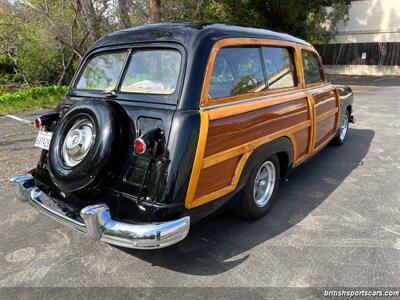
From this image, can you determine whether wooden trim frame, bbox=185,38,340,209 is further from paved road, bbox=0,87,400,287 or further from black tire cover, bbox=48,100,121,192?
black tire cover, bbox=48,100,121,192

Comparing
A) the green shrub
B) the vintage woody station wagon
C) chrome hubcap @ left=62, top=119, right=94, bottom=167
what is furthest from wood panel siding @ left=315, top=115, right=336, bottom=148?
the green shrub

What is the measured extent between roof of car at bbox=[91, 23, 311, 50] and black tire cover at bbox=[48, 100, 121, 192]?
2.42ft

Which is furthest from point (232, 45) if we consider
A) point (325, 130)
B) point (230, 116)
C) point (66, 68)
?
point (66, 68)

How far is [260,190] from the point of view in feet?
11.5

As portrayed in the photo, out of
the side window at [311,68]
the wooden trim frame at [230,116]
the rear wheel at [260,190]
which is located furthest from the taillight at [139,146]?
the side window at [311,68]

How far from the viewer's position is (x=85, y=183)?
2.51m

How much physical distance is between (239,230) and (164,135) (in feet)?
4.41

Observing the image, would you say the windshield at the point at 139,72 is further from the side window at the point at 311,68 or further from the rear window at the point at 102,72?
the side window at the point at 311,68

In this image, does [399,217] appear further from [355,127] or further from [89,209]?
[355,127]

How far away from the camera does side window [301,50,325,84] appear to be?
416cm

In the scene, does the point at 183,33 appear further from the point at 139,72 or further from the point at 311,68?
the point at 311,68

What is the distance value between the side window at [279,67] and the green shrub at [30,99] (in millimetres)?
7946

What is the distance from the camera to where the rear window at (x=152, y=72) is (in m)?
2.72

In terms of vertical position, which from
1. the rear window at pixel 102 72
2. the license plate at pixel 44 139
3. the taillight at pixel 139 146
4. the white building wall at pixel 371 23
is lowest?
the license plate at pixel 44 139
